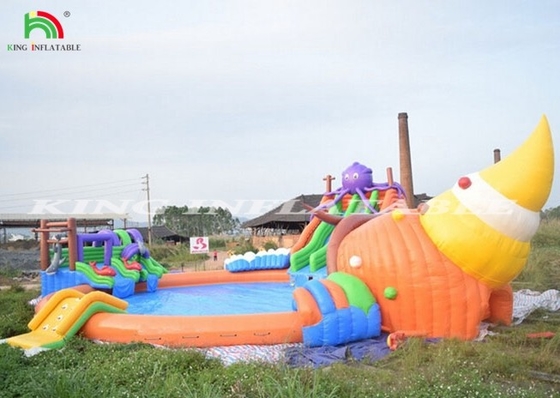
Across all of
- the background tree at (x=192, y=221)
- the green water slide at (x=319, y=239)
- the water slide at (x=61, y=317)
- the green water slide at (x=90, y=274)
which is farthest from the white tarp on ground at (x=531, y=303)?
the background tree at (x=192, y=221)

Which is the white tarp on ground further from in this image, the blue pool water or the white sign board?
the white sign board

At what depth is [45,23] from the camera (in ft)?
30.3

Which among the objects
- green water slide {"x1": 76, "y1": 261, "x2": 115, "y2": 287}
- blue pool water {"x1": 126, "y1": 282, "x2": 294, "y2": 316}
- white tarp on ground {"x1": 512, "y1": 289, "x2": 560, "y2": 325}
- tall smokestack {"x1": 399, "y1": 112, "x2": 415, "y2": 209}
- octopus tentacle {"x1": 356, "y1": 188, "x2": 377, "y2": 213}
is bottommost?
blue pool water {"x1": 126, "y1": 282, "x2": 294, "y2": 316}

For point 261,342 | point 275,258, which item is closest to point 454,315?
point 261,342

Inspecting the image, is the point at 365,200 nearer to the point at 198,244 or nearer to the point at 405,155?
the point at 198,244

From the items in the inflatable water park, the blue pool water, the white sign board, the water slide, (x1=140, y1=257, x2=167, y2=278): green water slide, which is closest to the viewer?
the inflatable water park

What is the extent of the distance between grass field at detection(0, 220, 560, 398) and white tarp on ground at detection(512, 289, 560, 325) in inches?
51.1

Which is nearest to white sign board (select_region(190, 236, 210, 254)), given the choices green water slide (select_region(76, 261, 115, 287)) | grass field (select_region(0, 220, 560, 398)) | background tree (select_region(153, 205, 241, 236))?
green water slide (select_region(76, 261, 115, 287))

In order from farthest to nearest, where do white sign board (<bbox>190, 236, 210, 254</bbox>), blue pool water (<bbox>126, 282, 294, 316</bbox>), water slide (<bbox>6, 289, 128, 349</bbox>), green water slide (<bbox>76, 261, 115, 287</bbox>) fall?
white sign board (<bbox>190, 236, 210, 254</bbox>) < green water slide (<bbox>76, 261, 115, 287</bbox>) < blue pool water (<bbox>126, 282, 294, 316</bbox>) < water slide (<bbox>6, 289, 128, 349</bbox>)

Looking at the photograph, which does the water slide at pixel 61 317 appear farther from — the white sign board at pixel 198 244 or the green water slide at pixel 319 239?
the white sign board at pixel 198 244

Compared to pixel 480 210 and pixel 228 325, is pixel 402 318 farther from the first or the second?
pixel 228 325

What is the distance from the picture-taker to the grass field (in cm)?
327

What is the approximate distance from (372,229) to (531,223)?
5.94 feet

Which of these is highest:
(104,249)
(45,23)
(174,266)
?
(45,23)
